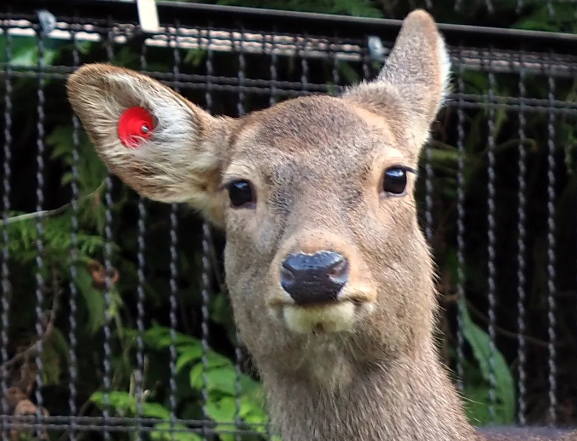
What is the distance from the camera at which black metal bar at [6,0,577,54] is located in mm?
4766

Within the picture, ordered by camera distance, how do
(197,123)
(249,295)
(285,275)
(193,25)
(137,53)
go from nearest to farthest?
(285,275) < (249,295) < (197,123) < (193,25) < (137,53)

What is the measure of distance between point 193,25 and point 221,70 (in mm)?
792

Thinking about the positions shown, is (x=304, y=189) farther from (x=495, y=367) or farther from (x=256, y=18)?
(x=495, y=367)

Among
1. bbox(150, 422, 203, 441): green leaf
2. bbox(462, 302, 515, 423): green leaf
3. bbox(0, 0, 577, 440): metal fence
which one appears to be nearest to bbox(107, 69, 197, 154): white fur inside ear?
bbox(0, 0, 577, 440): metal fence

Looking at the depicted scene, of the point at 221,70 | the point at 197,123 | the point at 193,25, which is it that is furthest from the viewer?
the point at 221,70

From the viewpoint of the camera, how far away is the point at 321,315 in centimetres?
261

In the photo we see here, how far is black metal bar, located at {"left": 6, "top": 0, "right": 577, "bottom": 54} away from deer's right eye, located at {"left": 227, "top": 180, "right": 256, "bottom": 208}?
1870mm

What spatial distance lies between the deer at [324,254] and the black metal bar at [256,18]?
4.54 ft

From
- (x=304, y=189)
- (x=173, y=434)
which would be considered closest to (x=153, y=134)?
(x=304, y=189)

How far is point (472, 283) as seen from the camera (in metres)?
6.27

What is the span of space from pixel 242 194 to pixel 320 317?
2.06 feet

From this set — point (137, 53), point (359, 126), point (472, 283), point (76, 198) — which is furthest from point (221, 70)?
point (359, 126)

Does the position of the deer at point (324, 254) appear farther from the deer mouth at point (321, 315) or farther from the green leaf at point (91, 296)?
the green leaf at point (91, 296)

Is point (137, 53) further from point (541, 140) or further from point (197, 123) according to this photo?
point (541, 140)
